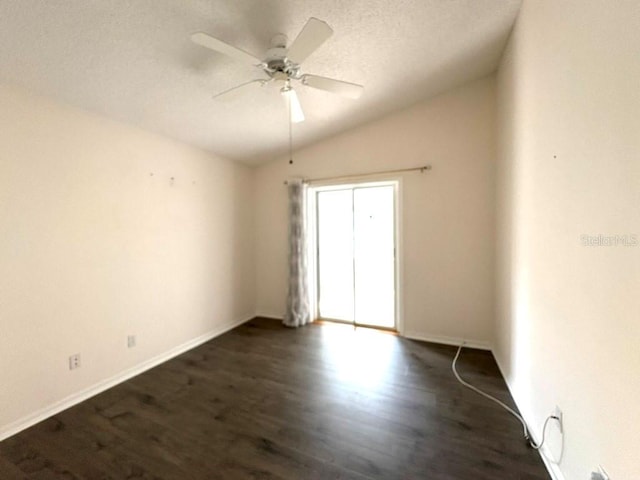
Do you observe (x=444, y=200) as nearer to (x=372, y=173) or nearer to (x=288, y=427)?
(x=372, y=173)

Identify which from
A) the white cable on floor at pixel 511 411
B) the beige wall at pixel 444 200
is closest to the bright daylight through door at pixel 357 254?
the beige wall at pixel 444 200

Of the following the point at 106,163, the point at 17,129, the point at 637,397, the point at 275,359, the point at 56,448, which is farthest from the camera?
the point at 275,359

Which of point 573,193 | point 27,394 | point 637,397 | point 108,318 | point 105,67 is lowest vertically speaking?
point 27,394

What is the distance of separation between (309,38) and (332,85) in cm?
47

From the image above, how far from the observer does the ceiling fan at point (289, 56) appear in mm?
1433

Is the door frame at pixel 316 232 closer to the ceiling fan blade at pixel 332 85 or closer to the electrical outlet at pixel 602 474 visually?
the ceiling fan blade at pixel 332 85

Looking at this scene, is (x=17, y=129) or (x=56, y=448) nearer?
(x=56, y=448)

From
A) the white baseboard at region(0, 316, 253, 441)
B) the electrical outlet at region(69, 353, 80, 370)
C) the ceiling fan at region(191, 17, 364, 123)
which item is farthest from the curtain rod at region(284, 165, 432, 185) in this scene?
the electrical outlet at region(69, 353, 80, 370)

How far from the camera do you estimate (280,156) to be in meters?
4.20

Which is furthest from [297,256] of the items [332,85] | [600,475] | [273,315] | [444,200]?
[600,475]

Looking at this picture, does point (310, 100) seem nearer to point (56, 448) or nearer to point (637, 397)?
point (637, 397)

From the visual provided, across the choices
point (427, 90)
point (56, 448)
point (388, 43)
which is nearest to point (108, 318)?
point (56, 448)

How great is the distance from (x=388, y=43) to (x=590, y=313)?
215 centimetres

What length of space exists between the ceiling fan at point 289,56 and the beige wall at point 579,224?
3.80 feet
